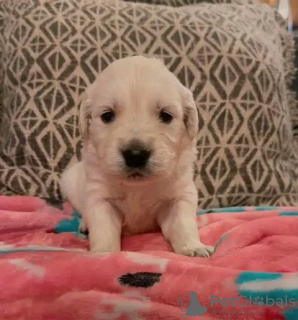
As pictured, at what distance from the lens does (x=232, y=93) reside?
216 cm

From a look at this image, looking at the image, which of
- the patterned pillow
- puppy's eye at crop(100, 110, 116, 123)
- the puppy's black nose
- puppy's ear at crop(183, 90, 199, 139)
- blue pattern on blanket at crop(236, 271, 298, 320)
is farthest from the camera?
the patterned pillow

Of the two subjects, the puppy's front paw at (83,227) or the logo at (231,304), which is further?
the puppy's front paw at (83,227)

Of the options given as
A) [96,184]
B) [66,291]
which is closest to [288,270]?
[66,291]

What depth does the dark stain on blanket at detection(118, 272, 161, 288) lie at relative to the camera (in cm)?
106

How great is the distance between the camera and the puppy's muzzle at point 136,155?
139 cm

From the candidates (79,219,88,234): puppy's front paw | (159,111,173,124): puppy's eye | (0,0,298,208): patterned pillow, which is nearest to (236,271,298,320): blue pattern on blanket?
(159,111,173,124): puppy's eye

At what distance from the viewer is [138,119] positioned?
1.48 meters

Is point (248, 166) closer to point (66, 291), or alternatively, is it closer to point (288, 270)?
point (288, 270)

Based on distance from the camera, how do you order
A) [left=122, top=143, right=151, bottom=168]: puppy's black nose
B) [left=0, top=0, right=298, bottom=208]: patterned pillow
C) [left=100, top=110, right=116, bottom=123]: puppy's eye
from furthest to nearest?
[left=0, top=0, right=298, bottom=208]: patterned pillow < [left=100, top=110, right=116, bottom=123]: puppy's eye < [left=122, top=143, right=151, bottom=168]: puppy's black nose

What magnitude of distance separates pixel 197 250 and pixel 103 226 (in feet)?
→ 1.07

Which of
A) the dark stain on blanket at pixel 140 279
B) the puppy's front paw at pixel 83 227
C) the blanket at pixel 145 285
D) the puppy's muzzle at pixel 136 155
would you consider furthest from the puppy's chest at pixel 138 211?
the dark stain on blanket at pixel 140 279

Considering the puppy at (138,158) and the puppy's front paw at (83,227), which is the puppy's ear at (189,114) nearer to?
the puppy at (138,158)

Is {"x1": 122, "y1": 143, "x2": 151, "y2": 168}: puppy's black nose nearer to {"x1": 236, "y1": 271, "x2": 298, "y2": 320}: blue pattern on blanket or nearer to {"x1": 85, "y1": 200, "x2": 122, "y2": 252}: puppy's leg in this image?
{"x1": 85, "y1": 200, "x2": 122, "y2": 252}: puppy's leg

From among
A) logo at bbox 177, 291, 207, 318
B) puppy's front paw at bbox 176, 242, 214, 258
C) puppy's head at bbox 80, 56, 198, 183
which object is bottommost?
logo at bbox 177, 291, 207, 318
